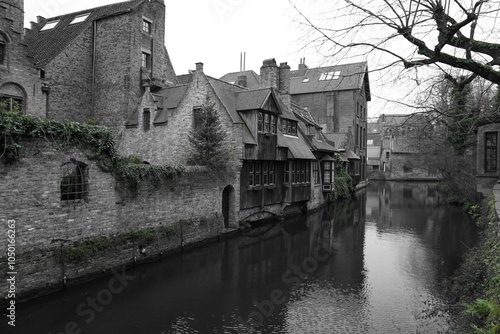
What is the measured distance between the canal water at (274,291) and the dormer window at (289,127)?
24.0 ft

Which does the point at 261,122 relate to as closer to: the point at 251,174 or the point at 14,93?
Answer: the point at 251,174

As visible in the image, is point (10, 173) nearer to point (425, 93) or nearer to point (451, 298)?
point (425, 93)

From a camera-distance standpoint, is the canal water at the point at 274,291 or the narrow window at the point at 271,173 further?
the narrow window at the point at 271,173

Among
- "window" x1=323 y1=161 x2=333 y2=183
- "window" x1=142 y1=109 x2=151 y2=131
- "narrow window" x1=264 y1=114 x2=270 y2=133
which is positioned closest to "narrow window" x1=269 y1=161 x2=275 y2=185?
"narrow window" x1=264 y1=114 x2=270 y2=133

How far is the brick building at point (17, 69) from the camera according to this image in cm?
1631

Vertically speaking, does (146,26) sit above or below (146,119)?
above

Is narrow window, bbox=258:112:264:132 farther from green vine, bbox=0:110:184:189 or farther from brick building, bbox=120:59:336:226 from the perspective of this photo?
green vine, bbox=0:110:184:189

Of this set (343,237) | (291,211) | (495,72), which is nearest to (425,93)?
(495,72)

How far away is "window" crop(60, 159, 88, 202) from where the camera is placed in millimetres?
10688

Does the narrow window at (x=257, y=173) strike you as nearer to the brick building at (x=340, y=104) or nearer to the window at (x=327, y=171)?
the window at (x=327, y=171)

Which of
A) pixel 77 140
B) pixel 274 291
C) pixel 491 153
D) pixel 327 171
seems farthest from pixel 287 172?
pixel 77 140

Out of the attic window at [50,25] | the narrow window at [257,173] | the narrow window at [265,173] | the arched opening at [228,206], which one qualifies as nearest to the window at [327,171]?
the narrow window at [265,173]

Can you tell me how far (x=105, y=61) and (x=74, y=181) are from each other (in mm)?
14383

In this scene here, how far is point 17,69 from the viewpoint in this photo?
56.0 feet
